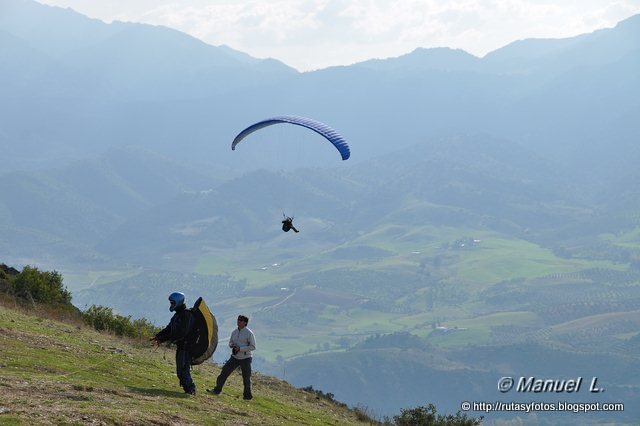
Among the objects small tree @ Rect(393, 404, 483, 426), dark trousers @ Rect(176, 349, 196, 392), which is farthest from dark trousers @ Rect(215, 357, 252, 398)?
small tree @ Rect(393, 404, 483, 426)

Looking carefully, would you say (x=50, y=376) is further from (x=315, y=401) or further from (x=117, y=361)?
(x=315, y=401)

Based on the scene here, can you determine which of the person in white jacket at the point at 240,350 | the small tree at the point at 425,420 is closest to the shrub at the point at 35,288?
the person in white jacket at the point at 240,350

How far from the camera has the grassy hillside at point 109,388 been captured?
56.3ft

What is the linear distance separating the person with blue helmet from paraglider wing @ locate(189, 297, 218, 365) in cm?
16

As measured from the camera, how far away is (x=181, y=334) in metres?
21.4

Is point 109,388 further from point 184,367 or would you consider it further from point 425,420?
point 425,420

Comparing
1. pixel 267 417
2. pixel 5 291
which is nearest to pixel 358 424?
pixel 267 417

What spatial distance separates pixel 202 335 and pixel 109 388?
2.66m

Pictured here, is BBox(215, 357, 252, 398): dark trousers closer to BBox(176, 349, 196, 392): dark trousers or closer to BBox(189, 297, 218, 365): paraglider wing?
BBox(189, 297, 218, 365): paraglider wing

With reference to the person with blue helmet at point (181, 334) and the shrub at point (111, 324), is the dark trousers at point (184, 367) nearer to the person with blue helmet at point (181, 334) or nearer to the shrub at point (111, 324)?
the person with blue helmet at point (181, 334)

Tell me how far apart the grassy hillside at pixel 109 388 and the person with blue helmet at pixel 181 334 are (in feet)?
1.77

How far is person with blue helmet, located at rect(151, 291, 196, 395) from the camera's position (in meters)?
21.2

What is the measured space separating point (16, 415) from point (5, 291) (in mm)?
21904

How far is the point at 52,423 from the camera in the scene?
623 inches
